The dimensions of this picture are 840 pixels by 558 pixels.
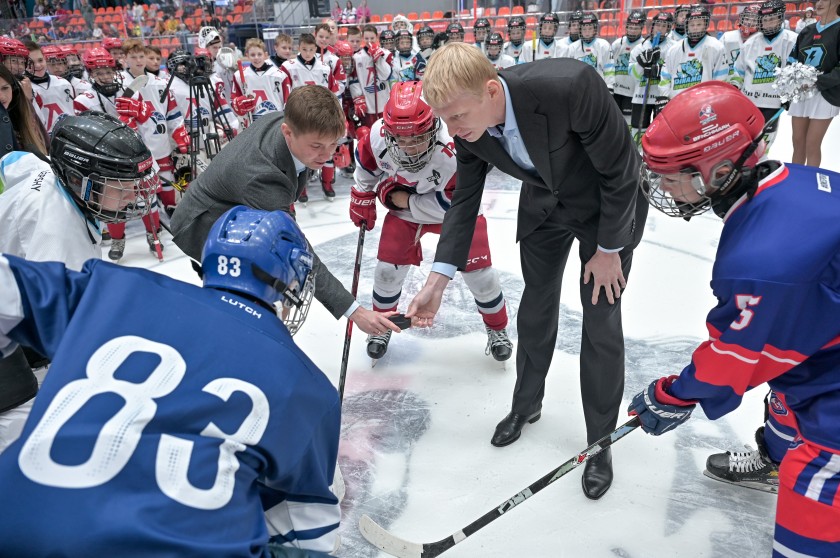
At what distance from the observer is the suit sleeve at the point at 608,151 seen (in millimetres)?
1676

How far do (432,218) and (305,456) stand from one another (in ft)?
6.02

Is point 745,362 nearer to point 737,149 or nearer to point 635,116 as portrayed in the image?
point 737,149

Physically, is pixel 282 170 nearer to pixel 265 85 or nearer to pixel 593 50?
pixel 265 85

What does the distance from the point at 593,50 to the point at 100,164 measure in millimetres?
6644

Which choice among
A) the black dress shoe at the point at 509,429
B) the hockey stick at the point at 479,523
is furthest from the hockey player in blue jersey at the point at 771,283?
the black dress shoe at the point at 509,429

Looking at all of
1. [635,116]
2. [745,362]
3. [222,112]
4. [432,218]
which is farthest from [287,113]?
[635,116]

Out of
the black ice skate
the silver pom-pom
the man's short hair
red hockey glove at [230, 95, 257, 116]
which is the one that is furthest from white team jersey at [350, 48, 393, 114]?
the man's short hair

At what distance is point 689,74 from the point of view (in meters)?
6.04

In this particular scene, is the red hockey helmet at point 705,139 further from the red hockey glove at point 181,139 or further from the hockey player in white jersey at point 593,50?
the hockey player in white jersey at point 593,50

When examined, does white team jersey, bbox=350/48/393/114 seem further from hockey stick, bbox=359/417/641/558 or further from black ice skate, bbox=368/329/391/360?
hockey stick, bbox=359/417/641/558

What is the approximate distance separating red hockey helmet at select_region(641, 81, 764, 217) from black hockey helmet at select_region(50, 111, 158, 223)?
4.68 ft

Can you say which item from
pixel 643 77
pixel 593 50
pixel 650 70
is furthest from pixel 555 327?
pixel 593 50

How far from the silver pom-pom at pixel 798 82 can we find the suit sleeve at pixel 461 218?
3711 millimetres

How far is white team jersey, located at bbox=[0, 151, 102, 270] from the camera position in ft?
5.34
